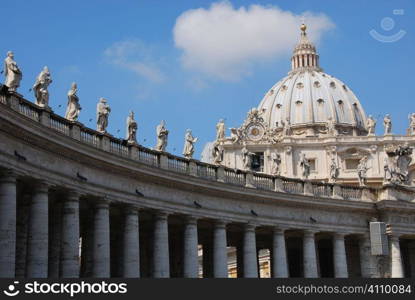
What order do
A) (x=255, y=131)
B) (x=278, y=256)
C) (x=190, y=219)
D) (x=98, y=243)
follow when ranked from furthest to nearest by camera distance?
(x=255, y=131) < (x=278, y=256) < (x=190, y=219) < (x=98, y=243)

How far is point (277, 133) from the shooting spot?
184 meters

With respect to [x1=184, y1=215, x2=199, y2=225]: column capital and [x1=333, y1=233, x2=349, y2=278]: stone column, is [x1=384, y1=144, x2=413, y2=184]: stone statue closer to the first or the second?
[x1=333, y1=233, x2=349, y2=278]: stone column

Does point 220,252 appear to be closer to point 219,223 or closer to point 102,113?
point 219,223

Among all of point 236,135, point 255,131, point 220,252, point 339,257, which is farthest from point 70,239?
point 255,131

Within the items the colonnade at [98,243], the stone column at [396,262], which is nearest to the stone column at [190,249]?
the colonnade at [98,243]

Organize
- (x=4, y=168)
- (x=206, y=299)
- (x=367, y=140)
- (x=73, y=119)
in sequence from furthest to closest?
(x=367, y=140) → (x=73, y=119) → (x=4, y=168) → (x=206, y=299)

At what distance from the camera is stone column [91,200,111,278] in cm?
5469

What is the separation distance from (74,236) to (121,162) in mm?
6882

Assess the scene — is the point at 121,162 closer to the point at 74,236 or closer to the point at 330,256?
the point at 74,236

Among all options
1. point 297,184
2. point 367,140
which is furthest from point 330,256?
point 367,140

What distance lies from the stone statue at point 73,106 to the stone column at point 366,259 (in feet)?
108

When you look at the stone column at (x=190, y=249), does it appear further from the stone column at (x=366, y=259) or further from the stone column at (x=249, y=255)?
the stone column at (x=366, y=259)

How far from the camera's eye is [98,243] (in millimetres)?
54844

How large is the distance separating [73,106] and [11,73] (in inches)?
280
